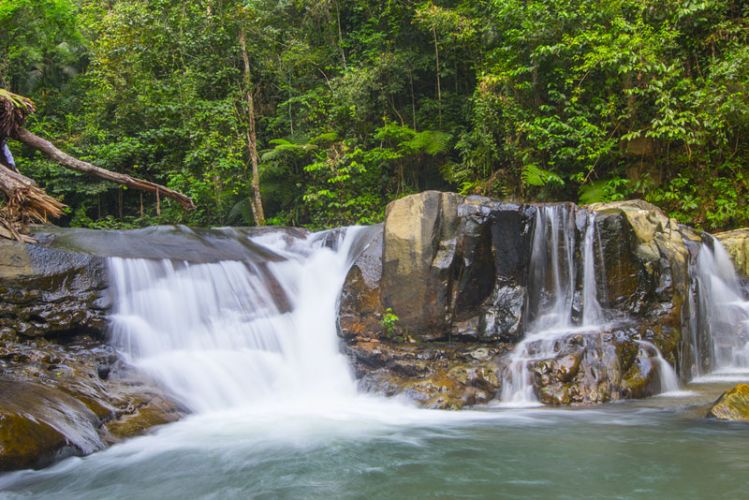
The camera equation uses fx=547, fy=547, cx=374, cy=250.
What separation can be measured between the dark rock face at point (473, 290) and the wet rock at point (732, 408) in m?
1.39

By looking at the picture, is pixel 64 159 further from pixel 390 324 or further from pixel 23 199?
pixel 390 324

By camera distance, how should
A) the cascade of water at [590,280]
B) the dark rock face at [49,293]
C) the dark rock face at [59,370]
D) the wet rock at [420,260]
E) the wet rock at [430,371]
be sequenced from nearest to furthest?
the dark rock face at [59,370] → the dark rock face at [49,293] → the wet rock at [430,371] → the wet rock at [420,260] → the cascade of water at [590,280]

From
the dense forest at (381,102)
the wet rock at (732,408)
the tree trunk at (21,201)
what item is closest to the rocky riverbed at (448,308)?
the tree trunk at (21,201)

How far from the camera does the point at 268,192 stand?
1541 cm

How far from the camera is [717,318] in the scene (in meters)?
8.47

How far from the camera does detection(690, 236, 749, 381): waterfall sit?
26.2 feet

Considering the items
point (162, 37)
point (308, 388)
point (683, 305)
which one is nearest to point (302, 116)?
point (162, 37)

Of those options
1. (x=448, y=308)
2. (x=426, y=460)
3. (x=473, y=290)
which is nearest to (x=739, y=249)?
(x=473, y=290)

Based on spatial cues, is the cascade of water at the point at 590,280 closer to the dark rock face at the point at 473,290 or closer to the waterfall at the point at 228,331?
the dark rock face at the point at 473,290

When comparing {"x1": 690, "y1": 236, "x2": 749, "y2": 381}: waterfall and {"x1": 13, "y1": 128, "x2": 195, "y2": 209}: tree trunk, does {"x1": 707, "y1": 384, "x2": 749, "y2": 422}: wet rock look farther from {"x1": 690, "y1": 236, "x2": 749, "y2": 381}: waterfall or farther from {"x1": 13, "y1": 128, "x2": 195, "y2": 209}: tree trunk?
{"x1": 13, "y1": 128, "x2": 195, "y2": 209}: tree trunk

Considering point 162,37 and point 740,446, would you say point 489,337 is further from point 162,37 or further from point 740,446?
point 162,37

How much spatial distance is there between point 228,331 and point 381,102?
9238mm

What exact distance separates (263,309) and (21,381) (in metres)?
3.55

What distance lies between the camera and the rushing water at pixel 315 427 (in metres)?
4.12
